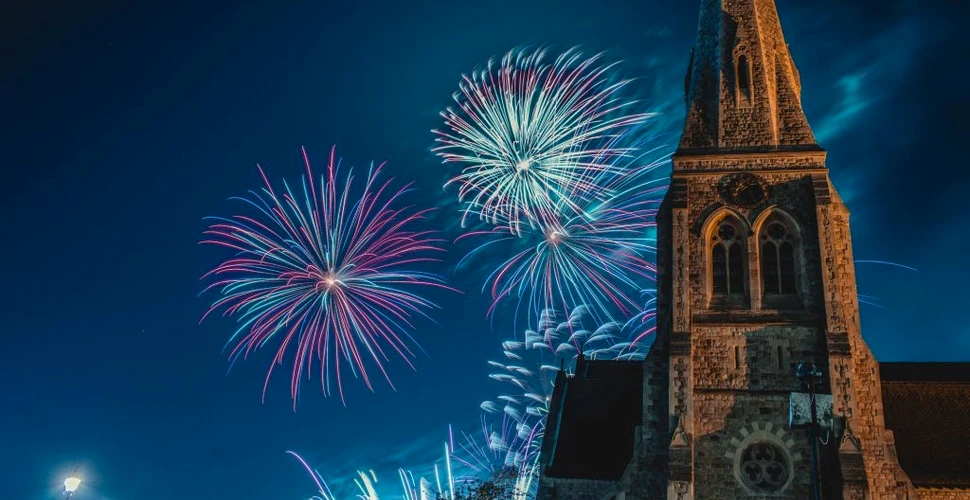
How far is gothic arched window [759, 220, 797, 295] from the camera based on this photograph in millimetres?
27547

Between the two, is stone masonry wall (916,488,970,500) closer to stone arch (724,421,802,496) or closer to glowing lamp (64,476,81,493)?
stone arch (724,421,802,496)


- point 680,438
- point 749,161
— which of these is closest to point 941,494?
point 680,438

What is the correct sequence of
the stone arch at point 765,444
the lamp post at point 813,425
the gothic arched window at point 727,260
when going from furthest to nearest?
the gothic arched window at point 727,260, the stone arch at point 765,444, the lamp post at point 813,425

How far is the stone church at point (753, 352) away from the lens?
2481cm

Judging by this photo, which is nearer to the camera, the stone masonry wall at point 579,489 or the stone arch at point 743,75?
the stone masonry wall at point 579,489

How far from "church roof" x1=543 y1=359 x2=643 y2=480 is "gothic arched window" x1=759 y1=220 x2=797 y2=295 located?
7.76 metres

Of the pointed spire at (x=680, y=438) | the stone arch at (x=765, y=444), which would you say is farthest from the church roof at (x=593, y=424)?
the stone arch at (x=765, y=444)

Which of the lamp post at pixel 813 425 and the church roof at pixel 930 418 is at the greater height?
the church roof at pixel 930 418

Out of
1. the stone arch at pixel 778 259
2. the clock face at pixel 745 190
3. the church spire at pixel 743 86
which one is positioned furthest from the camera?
the church spire at pixel 743 86

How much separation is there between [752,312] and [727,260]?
7.28ft

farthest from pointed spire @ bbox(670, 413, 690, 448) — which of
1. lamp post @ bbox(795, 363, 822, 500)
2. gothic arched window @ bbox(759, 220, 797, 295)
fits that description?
lamp post @ bbox(795, 363, 822, 500)

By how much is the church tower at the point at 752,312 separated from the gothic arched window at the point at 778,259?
0.16 ft

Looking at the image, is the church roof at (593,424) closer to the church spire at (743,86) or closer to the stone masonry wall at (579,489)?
the stone masonry wall at (579,489)

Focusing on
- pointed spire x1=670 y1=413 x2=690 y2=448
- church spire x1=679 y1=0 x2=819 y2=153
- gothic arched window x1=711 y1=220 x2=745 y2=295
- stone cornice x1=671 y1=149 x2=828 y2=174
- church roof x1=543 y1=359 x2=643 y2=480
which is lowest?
pointed spire x1=670 y1=413 x2=690 y2=448
